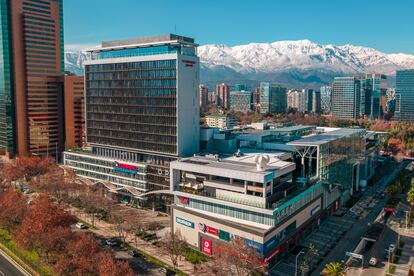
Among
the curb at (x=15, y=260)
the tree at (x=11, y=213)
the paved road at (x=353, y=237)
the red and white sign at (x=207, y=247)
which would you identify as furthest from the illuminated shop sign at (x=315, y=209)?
the tree at (x=11, y=213)

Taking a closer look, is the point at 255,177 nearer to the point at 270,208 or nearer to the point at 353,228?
the point at 270,208

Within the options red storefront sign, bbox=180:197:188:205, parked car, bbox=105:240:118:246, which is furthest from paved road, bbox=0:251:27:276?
red storefront sign, bbox=180:197:188:205

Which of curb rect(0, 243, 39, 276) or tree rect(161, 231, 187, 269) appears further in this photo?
tree rect(161, 231, 187, 269)

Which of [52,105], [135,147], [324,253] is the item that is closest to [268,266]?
[324,253]

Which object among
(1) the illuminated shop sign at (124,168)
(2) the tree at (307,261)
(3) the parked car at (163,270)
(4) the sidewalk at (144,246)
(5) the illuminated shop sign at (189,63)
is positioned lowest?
(4) the sidewalk at (144,246)

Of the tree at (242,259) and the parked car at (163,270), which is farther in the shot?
the parked car at (163,270)

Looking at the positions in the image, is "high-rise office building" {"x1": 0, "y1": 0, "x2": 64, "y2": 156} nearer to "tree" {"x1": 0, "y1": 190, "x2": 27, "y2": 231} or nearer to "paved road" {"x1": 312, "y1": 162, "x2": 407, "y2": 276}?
"tree" {"x1": 0, "y1": 190, "x2": 27, "y2": 231}

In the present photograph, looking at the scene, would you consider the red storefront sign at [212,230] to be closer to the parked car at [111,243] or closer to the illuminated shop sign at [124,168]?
the parked car at [111,243]

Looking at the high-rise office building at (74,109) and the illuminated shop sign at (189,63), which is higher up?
the illuminated shop sign at (189,63)

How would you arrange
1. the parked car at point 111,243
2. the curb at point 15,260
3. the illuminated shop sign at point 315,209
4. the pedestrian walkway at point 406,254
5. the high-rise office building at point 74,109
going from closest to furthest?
the curb at point 15,260 < the pedestrian walkway at point 406,254 < the parked car at point 111,243 < the illuminated shop sign at point 315,209 < the high-rise office building at point 74,109
